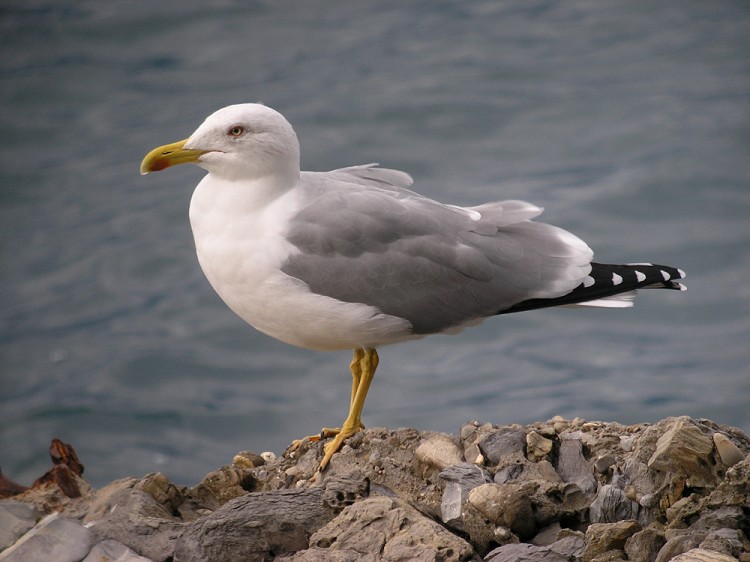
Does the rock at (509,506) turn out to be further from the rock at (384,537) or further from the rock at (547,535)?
the rock at (384,537)

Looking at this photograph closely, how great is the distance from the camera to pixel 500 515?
3430mm

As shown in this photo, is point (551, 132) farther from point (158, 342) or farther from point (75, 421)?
point (75, 421)

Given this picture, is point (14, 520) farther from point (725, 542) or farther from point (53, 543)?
point (725, 542)

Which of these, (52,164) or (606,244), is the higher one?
(52,164)

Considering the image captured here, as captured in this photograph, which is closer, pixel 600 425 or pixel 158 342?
pixel 600 425

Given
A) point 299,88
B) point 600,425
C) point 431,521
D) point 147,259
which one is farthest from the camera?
point 299,88

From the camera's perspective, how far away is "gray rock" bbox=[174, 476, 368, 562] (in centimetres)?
341

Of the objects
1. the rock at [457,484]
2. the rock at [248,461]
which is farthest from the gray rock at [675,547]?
the rock at [248,461]

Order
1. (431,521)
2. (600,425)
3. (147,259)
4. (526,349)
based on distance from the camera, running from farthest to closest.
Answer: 1. (147,259)
2. (526,349)
3. (600,425)
4. (431,521)

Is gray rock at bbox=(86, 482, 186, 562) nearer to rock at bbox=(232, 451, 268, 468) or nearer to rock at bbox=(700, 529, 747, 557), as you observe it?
rock at bbox=(232, 451, 268, 468)

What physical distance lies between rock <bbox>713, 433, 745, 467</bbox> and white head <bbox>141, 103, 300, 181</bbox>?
1958 millimetres

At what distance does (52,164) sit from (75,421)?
4196 mm

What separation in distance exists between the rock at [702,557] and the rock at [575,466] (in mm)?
677

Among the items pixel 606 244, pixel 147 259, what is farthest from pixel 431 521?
pixel 147 259
